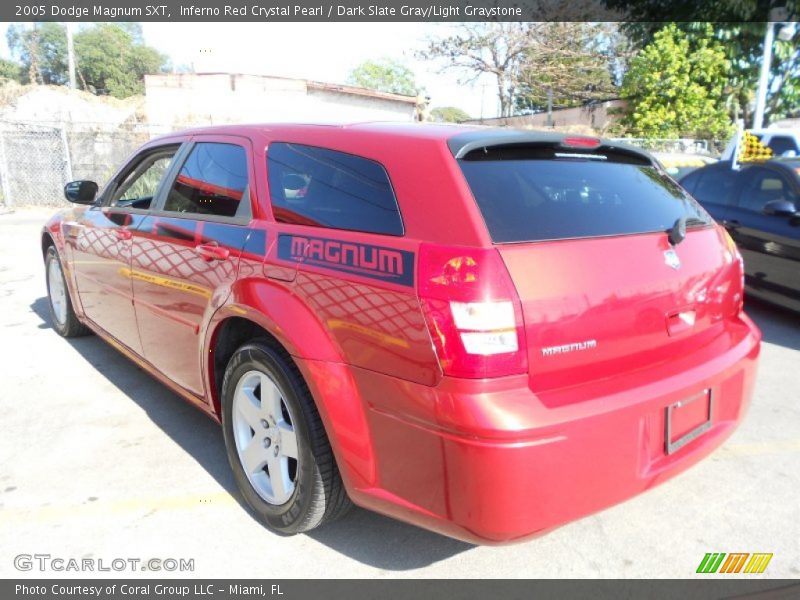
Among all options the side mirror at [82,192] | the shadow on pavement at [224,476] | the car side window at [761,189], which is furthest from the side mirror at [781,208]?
the side mirror at [82,192]

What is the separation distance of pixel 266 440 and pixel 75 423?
5.81ft

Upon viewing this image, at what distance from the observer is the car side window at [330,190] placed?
2291 mm

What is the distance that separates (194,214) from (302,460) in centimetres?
146

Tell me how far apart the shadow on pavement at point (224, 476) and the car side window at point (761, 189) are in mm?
5107

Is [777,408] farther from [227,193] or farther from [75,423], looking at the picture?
[75,423]

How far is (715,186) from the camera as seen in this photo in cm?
689

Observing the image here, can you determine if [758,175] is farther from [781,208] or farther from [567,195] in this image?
[567,195]

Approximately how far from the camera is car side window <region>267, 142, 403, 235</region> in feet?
7.52

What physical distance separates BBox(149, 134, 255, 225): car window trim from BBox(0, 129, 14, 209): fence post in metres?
14.4

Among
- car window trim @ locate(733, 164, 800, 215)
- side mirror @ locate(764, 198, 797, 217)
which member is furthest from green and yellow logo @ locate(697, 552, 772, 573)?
car window trim @ locate(733, 164, 800, 215)

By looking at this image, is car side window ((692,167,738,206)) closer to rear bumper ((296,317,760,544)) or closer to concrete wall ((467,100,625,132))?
rear bumper ((296,317,760,544))

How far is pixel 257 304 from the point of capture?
2.55m

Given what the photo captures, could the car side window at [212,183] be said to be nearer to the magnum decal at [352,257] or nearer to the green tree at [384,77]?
the magnum decal at [352,257]

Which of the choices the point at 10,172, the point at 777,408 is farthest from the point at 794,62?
the point at 10,172
